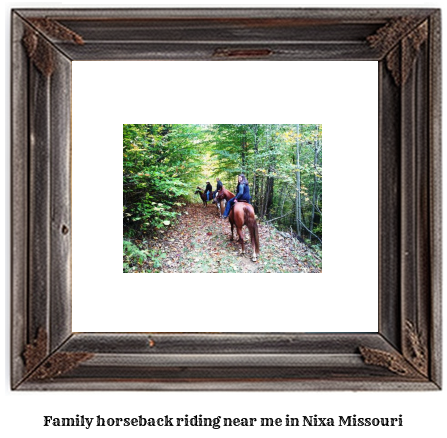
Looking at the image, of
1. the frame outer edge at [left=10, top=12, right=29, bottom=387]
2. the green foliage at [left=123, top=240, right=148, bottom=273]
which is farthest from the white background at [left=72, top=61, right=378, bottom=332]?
the frame outer edge at [left=10, top=12, right=29, bottom=387]

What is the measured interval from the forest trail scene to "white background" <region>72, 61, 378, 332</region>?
0.12ft

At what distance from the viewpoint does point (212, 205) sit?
1.08m

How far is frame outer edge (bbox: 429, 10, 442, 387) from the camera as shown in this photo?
97cm

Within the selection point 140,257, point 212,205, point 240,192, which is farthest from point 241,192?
point 140,257

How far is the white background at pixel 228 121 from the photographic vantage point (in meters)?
1.02

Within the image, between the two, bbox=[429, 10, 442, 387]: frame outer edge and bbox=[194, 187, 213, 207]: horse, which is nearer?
bbox=[429, 10, 442, 387]: frame outer edge

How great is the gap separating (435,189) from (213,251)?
699 millimetres

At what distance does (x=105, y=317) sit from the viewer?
1.04 m

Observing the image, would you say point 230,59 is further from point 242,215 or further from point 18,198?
point 18,198

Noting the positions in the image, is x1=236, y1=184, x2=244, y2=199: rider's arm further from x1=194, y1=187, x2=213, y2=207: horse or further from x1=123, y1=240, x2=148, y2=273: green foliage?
x1=123, y1=240, x2=148, y2=273: green foliage

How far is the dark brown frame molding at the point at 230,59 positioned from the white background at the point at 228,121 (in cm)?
4
